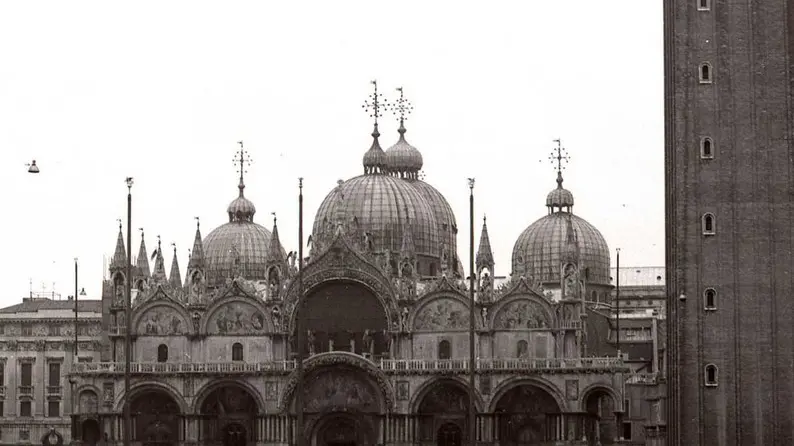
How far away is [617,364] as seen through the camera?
417 feet

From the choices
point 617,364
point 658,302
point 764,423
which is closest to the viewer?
point 764,423

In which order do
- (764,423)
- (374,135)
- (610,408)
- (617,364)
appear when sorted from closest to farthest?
1. (764,423)
2. (617,364)
3. (610,408)
4. (374,135)

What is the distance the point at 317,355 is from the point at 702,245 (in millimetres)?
33750

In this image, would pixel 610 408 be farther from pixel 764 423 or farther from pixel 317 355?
pixel 764 423

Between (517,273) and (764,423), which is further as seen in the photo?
(517,273)

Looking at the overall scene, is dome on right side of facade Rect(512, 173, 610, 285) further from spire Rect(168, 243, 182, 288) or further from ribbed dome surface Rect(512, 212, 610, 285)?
spire Rect(168, 243, 182, 288)

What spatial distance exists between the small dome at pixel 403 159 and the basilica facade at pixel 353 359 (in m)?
16.0

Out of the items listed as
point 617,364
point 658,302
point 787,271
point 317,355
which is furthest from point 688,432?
point 658,302

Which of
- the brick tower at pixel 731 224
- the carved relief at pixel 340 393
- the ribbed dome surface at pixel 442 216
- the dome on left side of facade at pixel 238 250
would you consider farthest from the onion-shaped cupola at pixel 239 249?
the brick tower at pixel 731 224

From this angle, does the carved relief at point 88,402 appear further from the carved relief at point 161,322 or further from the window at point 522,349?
the window at point 522,349

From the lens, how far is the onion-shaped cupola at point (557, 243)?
155 metres

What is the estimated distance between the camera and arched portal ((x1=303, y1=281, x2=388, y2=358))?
134 meters

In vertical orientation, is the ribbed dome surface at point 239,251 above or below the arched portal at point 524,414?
above

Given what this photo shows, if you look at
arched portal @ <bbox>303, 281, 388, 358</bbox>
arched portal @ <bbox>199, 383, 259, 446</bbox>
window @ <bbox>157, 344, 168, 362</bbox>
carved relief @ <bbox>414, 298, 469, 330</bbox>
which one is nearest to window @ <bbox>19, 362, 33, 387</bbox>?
window @ <bbox>157, 344, 168, 362</bbox>
